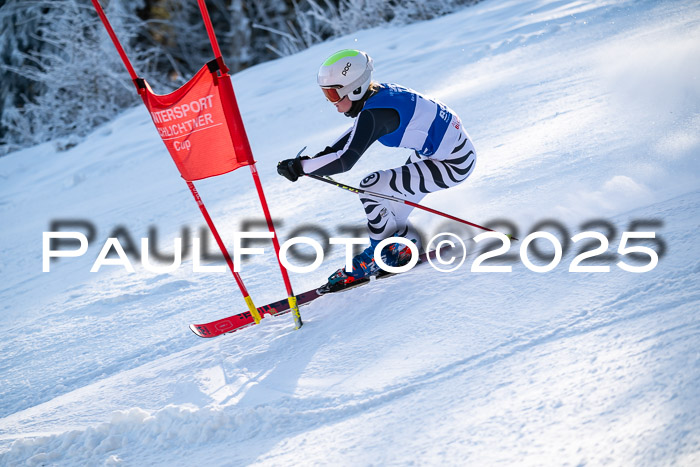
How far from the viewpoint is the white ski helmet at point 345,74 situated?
3061mm

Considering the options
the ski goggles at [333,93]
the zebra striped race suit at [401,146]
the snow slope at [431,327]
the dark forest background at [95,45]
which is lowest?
the snow slope at [431,327]

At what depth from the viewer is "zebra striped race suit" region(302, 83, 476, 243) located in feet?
10.0

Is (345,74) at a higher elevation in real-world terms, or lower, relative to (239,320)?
higher

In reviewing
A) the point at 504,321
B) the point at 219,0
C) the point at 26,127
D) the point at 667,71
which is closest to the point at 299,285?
the point at 504,321

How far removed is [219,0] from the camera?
16219 millimetres

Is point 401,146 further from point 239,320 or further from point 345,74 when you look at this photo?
point 239,320

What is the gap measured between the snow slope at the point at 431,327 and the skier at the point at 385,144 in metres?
0.32

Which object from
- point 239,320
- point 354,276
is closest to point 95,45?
point 239,320

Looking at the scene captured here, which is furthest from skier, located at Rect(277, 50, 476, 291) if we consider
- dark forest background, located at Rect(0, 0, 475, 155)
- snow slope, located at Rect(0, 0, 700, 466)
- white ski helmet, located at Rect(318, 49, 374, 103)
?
dark forest background, located at Rect(0, 0, 475, 155)

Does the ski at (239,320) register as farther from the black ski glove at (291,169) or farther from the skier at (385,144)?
the black ski glove at (291,169)

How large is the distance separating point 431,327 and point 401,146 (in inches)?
44.1

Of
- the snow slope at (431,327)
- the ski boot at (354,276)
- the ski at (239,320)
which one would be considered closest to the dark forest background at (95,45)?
the snow slope at (431,327)

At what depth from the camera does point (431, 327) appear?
2.83 metres

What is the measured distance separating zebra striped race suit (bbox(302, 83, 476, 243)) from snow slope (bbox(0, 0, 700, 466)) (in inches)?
17.6
